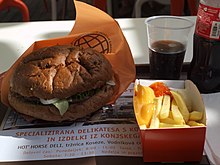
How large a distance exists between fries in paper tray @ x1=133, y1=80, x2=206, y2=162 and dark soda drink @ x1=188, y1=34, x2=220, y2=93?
0.14m

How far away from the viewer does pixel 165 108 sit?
2.73 feet

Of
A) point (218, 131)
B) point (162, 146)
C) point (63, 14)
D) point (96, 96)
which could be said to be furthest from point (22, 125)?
point (63, 14)

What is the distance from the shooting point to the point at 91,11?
1.13 m

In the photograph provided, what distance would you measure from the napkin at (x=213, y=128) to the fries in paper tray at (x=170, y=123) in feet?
0.11

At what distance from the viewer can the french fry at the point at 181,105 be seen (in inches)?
31.7

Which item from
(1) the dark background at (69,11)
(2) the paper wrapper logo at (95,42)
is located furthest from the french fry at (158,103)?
(1) the dark background at (69,11)

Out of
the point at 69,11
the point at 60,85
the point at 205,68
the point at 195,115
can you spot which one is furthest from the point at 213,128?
the point at 69,11

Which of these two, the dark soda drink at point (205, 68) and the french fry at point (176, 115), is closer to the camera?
the french fry at point (176, 115)

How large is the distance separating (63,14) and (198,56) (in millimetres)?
2704

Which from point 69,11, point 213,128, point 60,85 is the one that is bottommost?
point 69,11

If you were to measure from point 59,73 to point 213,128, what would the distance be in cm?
38

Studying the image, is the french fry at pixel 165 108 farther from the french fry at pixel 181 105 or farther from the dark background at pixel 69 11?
the dark background at pixel 69 11

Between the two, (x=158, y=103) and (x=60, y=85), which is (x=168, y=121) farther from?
(x=60, y=85)

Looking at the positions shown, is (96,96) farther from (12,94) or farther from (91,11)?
(91,11)
